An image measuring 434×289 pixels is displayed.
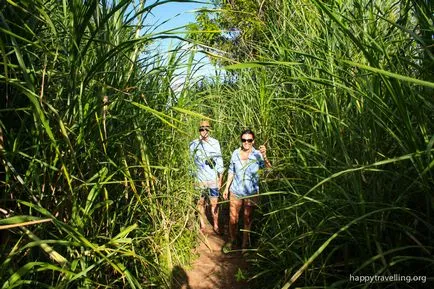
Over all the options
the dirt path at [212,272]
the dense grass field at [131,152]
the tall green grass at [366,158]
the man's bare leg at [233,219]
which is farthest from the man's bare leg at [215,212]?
the dense grass field at [131,152]

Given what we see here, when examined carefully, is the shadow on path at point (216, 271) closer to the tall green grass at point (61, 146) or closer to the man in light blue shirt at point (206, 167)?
the man in light blue shirt at point (206, 167)

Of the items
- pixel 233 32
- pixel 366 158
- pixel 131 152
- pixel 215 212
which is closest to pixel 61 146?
pixel 131 152

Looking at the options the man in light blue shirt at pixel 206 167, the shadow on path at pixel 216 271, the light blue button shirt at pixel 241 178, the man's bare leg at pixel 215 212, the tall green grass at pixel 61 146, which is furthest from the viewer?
the man's bare leg at pixel 215 212

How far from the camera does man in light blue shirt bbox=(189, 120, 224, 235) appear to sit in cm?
376

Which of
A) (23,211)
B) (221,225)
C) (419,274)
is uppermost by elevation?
→ (23,211)

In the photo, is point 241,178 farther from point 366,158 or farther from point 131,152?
point 366,158

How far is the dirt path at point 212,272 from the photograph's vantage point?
3.03m

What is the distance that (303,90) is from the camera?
2.40m

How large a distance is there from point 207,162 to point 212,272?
1.37 metres

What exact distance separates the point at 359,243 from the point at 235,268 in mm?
2136

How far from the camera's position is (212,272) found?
3.43 metres

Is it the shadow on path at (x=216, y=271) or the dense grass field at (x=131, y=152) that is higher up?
the dense grass field at (x=131, y=152)

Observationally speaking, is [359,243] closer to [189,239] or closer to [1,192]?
[1,192]

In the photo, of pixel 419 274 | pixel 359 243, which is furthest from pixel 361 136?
pixel 419 274
